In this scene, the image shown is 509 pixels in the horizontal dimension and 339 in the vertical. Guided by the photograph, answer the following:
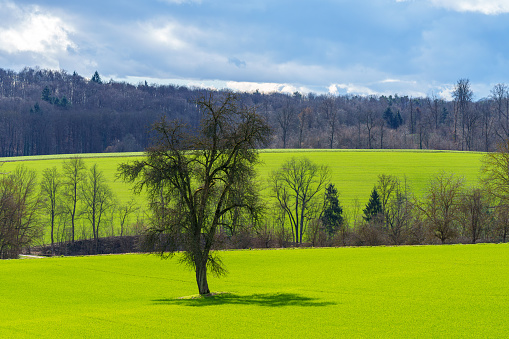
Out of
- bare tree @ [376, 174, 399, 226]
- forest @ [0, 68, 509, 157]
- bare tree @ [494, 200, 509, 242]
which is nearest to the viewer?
bare tree @ [494, 200, 509, 242]

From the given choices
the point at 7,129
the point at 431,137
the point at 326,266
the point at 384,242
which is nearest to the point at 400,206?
the point at 384,242

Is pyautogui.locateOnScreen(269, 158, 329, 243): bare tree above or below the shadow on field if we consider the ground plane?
above

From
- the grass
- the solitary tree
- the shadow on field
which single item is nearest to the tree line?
the solitary tree

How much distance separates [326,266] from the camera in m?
35.6

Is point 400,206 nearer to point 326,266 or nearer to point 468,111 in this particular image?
point 326,266

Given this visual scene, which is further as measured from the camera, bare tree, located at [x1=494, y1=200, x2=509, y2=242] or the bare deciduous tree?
the bare deciduous tree

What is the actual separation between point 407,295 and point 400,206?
46905 millimetres

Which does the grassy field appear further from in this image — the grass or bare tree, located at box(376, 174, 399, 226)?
the grass

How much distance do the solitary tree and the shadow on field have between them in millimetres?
1303

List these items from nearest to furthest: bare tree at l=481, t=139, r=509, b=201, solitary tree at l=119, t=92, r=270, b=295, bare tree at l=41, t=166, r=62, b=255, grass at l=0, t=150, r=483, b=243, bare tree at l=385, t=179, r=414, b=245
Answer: solitary tree at l=119, t=92, r=270, b=295 → bare tree at l=385, t=179, r=414, b=245 → bare tree at l=481, t=139, r=509, b=201 → bare tree at l=41, t=166, r=62, b=255 → grass at l=0, t=150, r=483, b=243

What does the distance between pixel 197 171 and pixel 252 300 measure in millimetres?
7275

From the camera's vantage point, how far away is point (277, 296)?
23.7 meters

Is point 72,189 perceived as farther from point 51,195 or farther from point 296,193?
point 296,193

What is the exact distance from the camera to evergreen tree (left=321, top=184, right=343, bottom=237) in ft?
219
